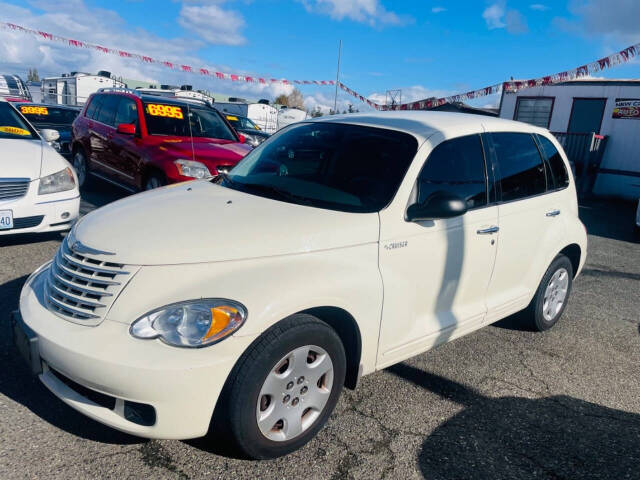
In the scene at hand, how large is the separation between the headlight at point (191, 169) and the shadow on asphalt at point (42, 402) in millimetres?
3474

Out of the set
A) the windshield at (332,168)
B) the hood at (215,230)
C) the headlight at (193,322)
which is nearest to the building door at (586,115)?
the windshield at (332,168)

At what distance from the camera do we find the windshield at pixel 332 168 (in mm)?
2908

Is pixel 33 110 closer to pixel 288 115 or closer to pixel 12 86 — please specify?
A: pixel 12 86

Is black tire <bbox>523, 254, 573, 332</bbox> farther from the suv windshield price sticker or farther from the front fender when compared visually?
the suv windshield price sticker

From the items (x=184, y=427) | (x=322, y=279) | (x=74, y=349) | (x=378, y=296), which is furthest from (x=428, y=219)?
(x=74, y=349)

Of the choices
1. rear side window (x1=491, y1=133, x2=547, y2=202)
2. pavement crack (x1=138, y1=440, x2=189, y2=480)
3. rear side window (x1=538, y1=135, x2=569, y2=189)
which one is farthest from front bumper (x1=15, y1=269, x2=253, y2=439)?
rear side window (x1=538, y1=135, x2=569, y2=189)

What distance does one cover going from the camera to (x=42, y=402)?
2758 mm

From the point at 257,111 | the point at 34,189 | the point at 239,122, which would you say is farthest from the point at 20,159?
the point at 257,111

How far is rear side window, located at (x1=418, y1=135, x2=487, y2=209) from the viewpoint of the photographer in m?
3.03

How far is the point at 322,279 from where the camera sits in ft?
7.98

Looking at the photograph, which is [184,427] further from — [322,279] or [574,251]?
[574,251]

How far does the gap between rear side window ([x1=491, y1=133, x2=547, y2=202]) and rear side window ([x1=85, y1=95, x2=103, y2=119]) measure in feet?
23.0

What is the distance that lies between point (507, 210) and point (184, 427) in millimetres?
2539

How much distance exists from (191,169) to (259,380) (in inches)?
188
